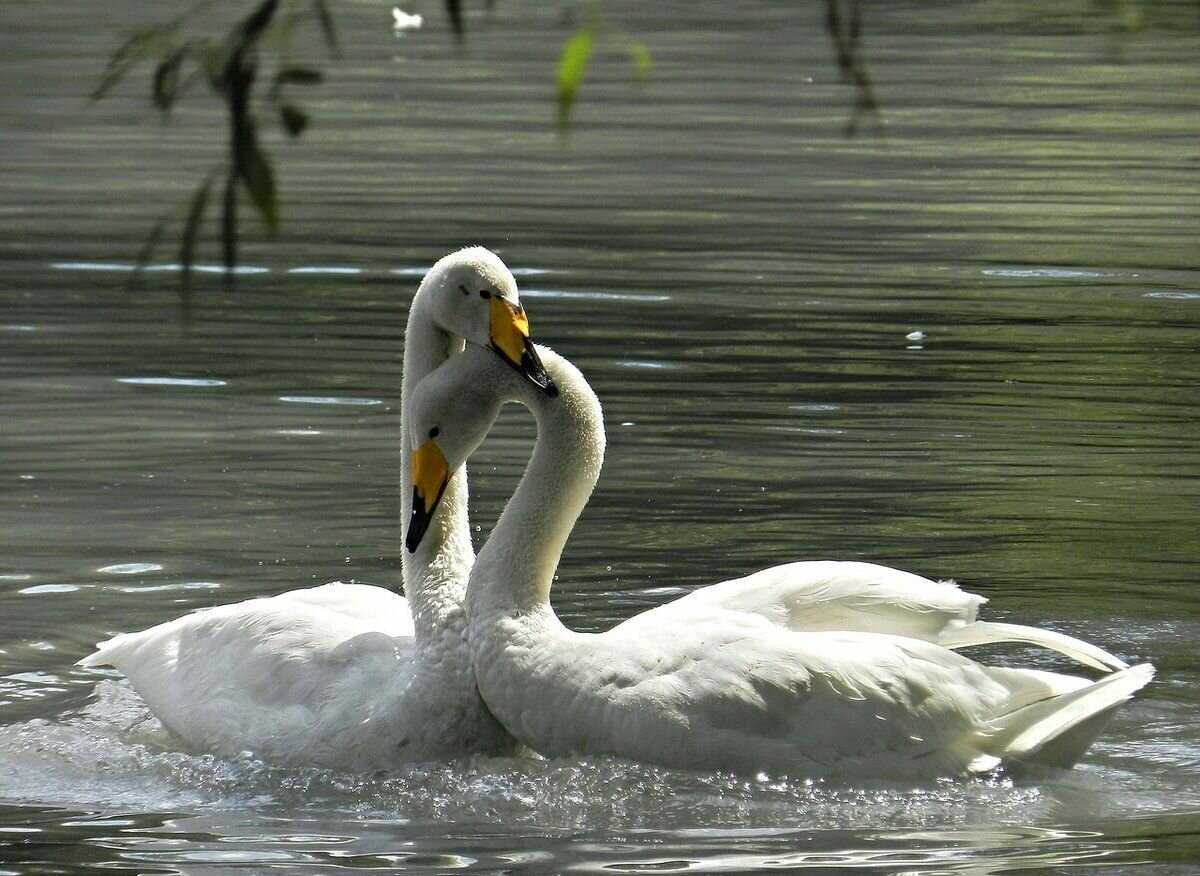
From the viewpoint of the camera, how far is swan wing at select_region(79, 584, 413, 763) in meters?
6.65

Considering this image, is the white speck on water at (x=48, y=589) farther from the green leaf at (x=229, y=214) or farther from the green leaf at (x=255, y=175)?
the green leaf at (x=255, y=175)

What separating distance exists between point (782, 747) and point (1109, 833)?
0.87 m

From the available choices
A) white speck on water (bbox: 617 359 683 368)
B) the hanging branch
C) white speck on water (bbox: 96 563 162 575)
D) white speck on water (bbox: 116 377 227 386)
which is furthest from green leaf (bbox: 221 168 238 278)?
white speck on water (bbox: 617 359 683 368)

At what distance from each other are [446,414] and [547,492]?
40cm

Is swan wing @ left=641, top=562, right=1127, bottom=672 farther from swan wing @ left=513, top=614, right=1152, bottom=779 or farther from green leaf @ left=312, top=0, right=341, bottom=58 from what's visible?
green leaf @ left=312, top=0, right=341, bottom=58

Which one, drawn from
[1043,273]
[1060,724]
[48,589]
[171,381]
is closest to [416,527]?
[1060,724]

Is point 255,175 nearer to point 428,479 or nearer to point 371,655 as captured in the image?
point 428,479

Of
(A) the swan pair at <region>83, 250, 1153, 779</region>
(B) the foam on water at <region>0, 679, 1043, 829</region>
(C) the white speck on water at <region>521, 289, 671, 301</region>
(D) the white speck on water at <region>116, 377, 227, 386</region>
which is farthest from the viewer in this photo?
(C) the white speck on water at <region>521, 289, 671, 301</region>

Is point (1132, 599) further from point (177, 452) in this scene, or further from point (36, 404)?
point (36, 404)

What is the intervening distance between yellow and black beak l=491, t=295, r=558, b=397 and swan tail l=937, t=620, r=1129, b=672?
135 cm

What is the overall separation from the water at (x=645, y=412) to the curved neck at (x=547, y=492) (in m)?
0.61

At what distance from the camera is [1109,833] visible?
6.04 metres

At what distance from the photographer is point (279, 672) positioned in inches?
268

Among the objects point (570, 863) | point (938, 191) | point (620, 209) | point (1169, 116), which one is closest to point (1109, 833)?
point (570, 863)
